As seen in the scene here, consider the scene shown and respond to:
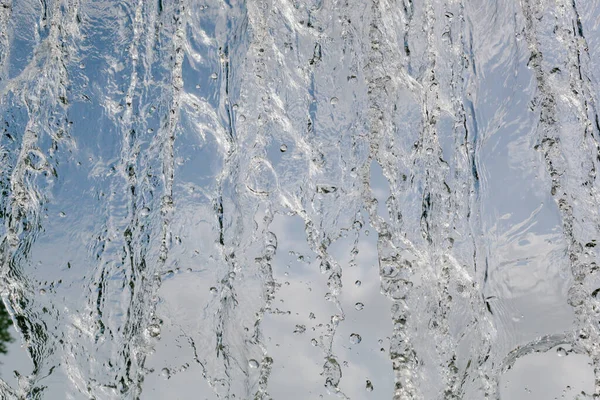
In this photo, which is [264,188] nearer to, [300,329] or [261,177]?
[261,177]

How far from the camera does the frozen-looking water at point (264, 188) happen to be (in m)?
4.70

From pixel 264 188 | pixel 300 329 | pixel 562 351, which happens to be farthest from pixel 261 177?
pixel 562 351

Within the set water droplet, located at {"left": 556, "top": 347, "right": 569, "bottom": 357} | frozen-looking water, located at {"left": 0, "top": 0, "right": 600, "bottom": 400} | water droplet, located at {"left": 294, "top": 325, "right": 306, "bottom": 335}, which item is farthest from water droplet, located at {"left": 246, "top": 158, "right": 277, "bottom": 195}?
water droplet, located at {"left": 556, "top": 347, "right": 569, "bottom": 357}

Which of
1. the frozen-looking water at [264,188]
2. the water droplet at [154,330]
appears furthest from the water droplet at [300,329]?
the water droplet at [154,330]

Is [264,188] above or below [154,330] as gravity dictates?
above

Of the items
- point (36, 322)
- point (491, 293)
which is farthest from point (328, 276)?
point (36, 322)

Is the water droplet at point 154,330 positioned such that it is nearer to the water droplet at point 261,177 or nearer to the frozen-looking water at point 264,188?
the frozen-looking water at point 264,188

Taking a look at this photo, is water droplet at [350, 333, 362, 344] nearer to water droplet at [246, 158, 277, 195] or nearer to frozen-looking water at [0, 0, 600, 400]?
frozen-looking water at [0, 0, 600, 400]

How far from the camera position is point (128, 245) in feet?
16.8

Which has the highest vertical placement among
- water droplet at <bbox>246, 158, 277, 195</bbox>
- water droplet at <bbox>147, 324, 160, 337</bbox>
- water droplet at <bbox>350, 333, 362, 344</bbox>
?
water droplet at <bbox>246, 158, 277, 195</bbox>

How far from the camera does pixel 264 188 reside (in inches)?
201

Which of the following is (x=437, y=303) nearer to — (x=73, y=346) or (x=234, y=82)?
(x=234, y=82)

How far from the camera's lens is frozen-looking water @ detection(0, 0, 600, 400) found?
4.70m

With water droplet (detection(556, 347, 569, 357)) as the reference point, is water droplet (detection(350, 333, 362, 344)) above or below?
below
